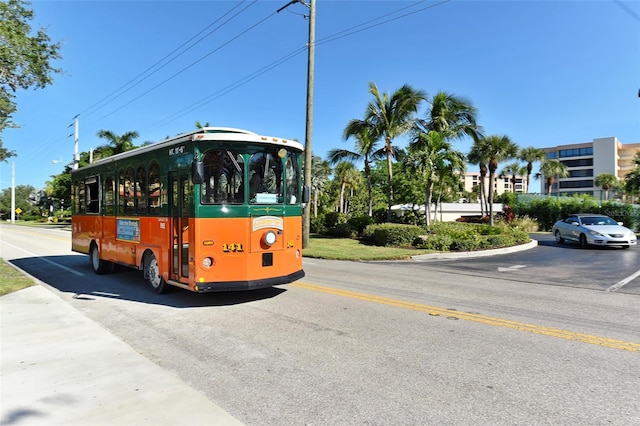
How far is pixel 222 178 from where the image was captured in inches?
299

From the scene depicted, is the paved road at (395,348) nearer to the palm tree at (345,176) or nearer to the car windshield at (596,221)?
the car windshield at (596,221)

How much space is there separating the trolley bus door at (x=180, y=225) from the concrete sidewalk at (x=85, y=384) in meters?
1.87

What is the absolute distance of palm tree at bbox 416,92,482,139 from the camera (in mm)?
26297

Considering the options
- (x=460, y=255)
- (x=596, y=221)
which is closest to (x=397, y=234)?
(x=460, y=255)

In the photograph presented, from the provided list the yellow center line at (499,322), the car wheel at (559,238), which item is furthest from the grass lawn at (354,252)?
the car wheel at (559,238)

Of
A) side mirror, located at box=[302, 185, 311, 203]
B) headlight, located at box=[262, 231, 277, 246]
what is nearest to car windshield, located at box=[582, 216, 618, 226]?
side mirror, located at box=[302, 185, 311, 203]

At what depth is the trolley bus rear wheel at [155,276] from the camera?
28.6ft

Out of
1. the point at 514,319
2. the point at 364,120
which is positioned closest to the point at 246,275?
the point at 514,319

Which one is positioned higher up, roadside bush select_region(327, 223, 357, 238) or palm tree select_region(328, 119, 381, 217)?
palm tree select_region(328, 119, 381, 217)

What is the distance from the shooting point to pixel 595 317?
22.2ft

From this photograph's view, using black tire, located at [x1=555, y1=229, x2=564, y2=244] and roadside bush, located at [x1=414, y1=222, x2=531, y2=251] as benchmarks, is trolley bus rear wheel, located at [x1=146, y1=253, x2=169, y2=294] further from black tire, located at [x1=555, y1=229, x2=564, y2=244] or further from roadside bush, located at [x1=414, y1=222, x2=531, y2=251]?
black tire, located at [x1=555, y1=229, x2=564, y2=244]

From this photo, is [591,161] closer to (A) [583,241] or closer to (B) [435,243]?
(A) [583,241]

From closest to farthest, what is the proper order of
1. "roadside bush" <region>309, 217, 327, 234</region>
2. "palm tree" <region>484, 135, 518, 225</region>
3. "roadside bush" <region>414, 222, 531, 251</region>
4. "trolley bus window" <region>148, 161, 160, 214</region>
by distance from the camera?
"trolley bus window" <region>148, 161, 160, 214</region> → "roadside bush" <region>414, 222, 531, 251</region> → "roadside bush" <region>309, 217, 327, 234</region> → "palm tree" <region>484, 135, 518, 225</region>

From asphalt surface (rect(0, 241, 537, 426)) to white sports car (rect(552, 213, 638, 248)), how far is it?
1964 cm
